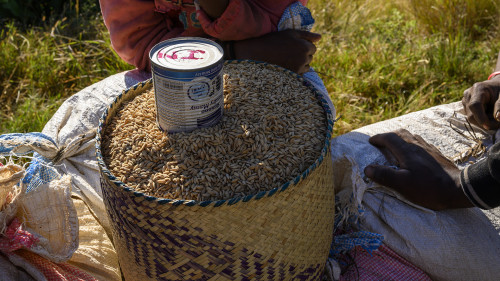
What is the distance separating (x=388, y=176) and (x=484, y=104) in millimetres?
650

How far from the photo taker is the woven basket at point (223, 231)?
4.00 feet

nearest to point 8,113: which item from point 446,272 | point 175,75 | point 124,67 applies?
point 124,67

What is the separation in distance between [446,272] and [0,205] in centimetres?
160

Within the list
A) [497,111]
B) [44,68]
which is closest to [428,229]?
[497,111]

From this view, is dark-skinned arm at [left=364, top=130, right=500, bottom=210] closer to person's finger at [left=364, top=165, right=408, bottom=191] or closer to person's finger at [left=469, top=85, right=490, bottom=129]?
person's finger at [left=364, top=165, right=408, bottom=191]

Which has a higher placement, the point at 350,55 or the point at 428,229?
the point at 350,55

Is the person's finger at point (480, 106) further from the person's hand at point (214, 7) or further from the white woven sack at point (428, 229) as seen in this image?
the person's hand at point (214, 7)

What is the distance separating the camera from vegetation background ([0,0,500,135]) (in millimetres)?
2986

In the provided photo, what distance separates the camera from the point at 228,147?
4.41 feet

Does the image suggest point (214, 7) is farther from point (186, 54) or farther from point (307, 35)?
point (186, 54)

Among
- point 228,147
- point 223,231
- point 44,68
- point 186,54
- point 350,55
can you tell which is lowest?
point 44,68

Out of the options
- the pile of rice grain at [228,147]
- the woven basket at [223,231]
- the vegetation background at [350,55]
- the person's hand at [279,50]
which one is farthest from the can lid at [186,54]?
the vegetation background at [350,55]

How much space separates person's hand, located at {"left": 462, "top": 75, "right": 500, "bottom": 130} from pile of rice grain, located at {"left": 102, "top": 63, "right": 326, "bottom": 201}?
95 cm

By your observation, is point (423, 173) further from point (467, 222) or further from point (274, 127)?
point (274, 127)
